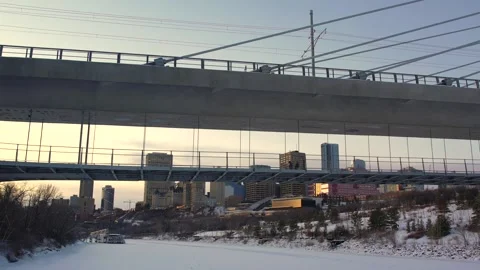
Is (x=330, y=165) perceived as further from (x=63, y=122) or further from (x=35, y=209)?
(x=35, y=209)

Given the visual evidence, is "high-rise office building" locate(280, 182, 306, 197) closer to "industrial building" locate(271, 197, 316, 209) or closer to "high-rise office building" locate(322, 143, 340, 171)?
"industrial building" locate(271, 197, 316, 209)

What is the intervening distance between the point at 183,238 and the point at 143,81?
9873 cm

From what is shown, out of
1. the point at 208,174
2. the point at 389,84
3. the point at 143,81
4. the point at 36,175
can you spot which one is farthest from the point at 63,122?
the point at 389,84

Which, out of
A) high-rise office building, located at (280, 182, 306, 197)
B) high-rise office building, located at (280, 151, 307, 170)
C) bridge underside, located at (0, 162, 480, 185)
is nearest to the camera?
bridge underside, located at (0, 162, 480, 185)

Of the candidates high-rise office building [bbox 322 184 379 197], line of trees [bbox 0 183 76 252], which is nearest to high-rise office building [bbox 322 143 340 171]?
line of trees [bbox 0 183 76 252]

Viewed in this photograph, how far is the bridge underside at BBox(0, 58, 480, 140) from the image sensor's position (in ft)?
73.4

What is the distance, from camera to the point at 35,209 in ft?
152

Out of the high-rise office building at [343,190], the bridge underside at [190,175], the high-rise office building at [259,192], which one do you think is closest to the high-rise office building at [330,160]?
the bridge underside at [190,175]

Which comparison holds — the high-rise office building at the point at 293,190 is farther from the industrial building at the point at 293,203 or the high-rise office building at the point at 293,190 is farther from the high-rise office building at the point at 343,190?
the industrial building at the point at 293,203

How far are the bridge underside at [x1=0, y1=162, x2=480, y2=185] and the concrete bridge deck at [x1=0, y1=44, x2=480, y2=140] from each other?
2.63 metres

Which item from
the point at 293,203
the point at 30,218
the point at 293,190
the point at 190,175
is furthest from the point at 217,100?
the point at 293,190

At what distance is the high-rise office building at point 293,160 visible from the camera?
1115 inches

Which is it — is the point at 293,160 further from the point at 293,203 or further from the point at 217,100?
the point at 293,203

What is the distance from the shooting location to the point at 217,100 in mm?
24266
